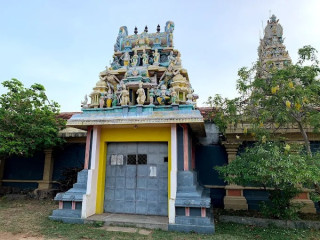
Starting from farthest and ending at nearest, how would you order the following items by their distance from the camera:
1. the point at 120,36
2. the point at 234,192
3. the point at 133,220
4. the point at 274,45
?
the point at 274,45 → the point at 120,36 → the point at 234,192 → the point at 133,220

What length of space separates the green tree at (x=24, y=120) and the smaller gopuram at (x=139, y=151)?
274 cm

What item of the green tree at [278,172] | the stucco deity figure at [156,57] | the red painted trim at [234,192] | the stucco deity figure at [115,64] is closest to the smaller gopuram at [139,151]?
the stucco deity figure at [156,57]

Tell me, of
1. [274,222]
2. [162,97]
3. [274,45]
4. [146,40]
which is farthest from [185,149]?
[274,45]

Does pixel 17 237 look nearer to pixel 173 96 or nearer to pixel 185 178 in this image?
pixel 185 178

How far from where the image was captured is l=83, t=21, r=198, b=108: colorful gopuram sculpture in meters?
7.70

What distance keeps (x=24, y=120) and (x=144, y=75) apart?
16.9ft

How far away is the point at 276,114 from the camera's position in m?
6.71

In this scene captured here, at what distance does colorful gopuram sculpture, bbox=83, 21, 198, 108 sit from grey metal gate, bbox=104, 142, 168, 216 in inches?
61.4

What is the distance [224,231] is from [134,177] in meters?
3.08

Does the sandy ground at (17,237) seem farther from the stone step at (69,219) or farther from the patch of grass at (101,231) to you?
the stone step at (69,219)

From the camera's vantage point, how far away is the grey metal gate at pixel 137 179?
731cm

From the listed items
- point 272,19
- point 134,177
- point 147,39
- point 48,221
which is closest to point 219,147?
point 134,177

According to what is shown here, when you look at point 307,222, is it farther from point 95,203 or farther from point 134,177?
point 95,203

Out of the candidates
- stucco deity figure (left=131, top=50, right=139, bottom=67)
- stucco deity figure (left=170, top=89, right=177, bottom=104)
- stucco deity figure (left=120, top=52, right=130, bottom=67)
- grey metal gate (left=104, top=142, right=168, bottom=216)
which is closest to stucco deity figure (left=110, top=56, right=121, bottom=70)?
stucco deity figure (left=120, top=52, right=130, bottom=67)
